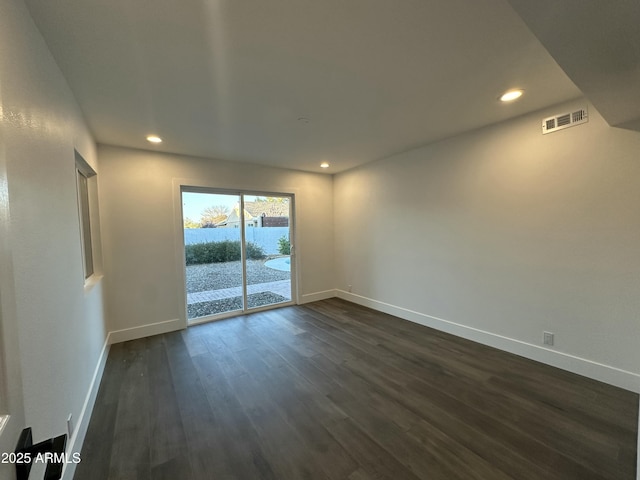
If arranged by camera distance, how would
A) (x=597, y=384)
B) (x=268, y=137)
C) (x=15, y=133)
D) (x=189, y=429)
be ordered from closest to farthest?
(x=15, y=133) < (x=189, y=429) < (x=597, y=384) < (x=268, y=137)

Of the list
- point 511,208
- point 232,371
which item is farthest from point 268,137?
point 511,208

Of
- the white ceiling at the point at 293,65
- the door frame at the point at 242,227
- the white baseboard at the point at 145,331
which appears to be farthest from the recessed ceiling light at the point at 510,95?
the white baseboard at the point at 145,331

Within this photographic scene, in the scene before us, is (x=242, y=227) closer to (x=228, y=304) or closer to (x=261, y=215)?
(x=261, y=215)

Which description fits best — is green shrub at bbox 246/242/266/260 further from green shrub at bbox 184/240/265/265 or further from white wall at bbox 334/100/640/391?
white wall at bbox 334/100/640/391

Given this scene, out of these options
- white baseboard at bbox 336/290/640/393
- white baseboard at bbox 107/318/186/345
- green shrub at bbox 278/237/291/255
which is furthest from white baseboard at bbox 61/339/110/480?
white baseboard at bbox 336/290/640/393

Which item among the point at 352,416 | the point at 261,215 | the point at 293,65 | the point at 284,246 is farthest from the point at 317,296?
the point at 293,65

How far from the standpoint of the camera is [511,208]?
2.84m

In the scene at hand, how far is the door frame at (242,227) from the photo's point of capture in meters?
3.75

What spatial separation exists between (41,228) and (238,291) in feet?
10.4

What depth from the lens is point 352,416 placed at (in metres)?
1.99

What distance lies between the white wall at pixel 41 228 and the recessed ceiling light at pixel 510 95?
3.07m

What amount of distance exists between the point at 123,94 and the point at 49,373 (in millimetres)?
2034

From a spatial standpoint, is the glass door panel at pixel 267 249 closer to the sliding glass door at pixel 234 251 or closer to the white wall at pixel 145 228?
the sliding glass door at pixel 234 251

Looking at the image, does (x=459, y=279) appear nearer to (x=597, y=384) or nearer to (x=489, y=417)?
(x=597, y=384)
